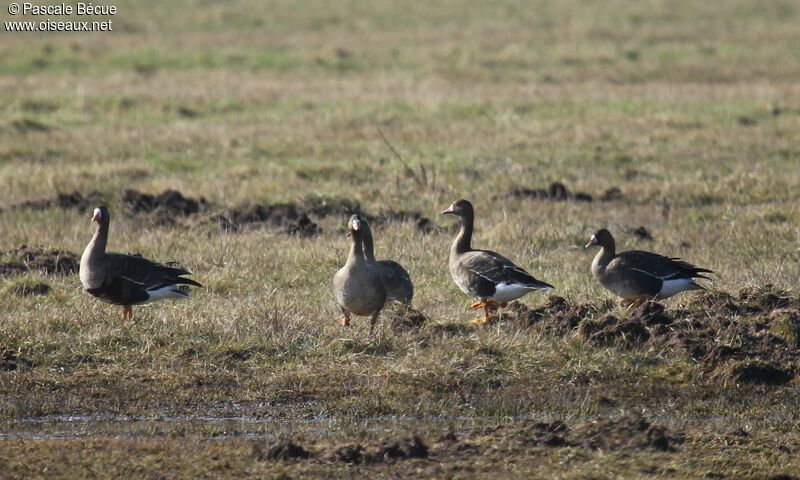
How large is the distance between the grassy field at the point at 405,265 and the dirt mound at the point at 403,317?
16 cm

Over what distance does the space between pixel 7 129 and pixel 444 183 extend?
27.7 ft

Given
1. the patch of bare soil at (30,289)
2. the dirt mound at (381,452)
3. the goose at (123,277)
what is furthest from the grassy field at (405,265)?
the goose at (123,277)

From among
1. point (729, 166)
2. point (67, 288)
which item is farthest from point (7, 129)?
point (729, 166)

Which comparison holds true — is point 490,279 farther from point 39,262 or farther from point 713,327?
point 39,262

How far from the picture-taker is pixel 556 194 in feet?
53.0

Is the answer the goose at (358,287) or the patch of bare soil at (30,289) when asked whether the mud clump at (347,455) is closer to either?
the goose at (358,287)

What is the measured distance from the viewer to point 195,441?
24.1 feet

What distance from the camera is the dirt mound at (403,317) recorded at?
991cm

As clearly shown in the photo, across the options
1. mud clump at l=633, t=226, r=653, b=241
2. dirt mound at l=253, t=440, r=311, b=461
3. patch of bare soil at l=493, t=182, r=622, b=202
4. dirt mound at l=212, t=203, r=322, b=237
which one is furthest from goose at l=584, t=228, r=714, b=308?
patch of bare soil at l=493, t=182, r=622, b=202

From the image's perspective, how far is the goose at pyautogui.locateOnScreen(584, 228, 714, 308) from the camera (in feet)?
35.0

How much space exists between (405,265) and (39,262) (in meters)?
3.65

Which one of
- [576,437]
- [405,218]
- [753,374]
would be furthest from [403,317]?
[405,218]

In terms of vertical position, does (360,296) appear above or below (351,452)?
above

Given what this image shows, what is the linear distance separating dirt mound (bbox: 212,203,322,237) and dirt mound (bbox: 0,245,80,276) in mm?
2133
